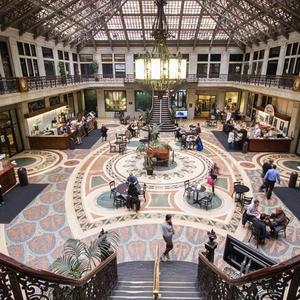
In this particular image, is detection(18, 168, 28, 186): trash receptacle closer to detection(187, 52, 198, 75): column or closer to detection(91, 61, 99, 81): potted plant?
detection(91, 61, 99, 81): potted plant

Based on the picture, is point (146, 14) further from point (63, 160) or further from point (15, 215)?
point (15, 215)

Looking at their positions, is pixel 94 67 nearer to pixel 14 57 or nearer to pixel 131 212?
pixel 14 57

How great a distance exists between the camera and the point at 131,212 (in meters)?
9.55

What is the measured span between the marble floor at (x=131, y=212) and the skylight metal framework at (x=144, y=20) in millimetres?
8372

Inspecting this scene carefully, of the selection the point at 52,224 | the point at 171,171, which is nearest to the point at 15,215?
the point at 52,224

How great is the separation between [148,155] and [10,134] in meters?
9.23

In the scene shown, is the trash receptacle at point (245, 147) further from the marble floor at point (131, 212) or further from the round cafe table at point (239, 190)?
the round cafe table at point (239, 190)

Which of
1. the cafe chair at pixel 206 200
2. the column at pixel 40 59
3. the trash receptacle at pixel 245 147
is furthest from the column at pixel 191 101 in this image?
the cafe chair at pixel 206 200

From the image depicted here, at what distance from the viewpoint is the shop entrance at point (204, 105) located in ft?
90.1

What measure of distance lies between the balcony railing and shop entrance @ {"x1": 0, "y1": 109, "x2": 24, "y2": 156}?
234 centimetres

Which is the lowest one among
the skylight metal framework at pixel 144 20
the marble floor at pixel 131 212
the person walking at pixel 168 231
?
the marble floor at pixel 131 212

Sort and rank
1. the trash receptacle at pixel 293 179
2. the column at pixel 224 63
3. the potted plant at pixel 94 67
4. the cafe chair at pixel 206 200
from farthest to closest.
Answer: the column at pixel 224 63 < the potted plant at pixel 94 67 < the trash receptacle at pixel 293 179 < the cafe chair at pixel 206 200

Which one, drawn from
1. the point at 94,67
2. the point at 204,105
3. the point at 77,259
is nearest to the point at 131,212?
the point at 77,259

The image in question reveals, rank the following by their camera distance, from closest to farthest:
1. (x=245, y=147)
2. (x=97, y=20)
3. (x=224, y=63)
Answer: (x=245, y=147), (x=97, y=20), (x=224, y=63)
